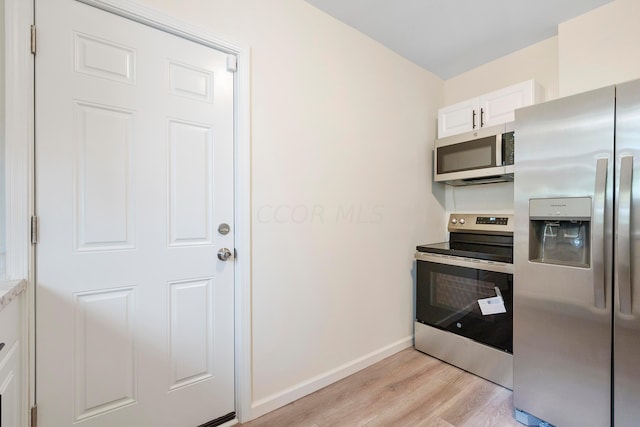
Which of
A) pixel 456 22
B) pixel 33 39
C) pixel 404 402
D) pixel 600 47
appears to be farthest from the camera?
pixel 456 22

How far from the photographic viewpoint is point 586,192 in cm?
145

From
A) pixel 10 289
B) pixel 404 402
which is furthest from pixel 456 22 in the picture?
pixel 10 289

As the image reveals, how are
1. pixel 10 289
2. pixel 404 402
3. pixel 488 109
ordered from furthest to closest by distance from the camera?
pixel 488 109 < pixel 404 402 < pixel 10 289

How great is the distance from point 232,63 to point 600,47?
241 centimetres

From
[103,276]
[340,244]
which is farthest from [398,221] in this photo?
[103,276]

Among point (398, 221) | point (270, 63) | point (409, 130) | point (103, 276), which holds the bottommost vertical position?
point (103, 276)

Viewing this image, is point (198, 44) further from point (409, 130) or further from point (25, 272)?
point (409, 130)

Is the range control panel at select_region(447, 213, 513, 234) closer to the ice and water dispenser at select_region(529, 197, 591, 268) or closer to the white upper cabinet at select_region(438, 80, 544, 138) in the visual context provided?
the ice and water dispenser at select_region(529, 197, 591, 268)

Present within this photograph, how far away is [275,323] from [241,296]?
30cm

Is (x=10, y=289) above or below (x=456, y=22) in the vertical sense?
below

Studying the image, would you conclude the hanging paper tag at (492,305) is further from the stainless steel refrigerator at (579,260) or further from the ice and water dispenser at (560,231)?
the ice and water dispenser at (560,231)

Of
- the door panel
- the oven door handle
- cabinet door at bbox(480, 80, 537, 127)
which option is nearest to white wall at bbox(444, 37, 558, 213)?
cabinet door at bbox(480, 80, 537, 127)

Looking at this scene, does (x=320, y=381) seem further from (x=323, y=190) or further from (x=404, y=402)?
(x=323, y=190)

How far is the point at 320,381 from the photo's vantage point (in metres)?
1.95
